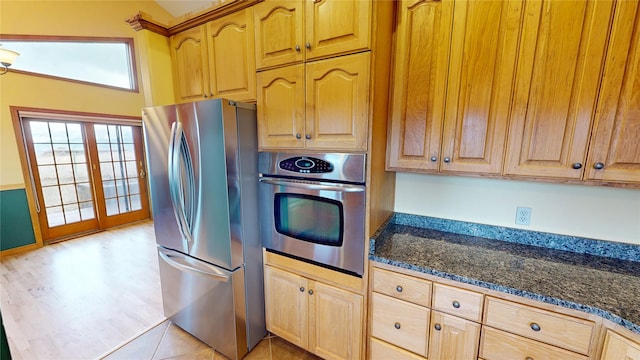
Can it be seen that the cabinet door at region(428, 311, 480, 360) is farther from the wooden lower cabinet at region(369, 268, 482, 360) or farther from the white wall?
the white wall

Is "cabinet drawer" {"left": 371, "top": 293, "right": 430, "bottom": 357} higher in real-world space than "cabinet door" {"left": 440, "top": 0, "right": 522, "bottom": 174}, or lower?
lower

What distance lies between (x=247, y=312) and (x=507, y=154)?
184 centimetres

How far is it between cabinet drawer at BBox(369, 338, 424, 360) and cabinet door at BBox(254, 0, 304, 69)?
1.70 metres

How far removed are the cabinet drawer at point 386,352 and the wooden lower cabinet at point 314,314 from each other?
0.08 metres

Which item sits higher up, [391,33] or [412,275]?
[391,33]

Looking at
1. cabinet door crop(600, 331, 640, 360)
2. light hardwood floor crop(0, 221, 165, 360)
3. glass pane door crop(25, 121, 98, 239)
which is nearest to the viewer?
cabinet door crop(600, 331, 640, 360)

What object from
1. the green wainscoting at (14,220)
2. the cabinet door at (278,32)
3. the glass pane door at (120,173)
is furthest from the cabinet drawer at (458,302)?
the glass pane door at (120,173)

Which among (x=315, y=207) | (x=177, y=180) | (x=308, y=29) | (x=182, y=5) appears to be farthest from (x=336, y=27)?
(x=182, y=5)

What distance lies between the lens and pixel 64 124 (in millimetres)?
3719

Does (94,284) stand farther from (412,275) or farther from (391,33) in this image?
(391,33)

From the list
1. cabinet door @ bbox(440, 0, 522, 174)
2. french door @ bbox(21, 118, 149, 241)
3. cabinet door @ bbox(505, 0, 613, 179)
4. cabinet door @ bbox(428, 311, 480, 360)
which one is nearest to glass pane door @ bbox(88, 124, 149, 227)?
french door @ bbox(21, 118, 149, 241)

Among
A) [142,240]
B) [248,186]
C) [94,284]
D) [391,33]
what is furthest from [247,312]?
[142,240]

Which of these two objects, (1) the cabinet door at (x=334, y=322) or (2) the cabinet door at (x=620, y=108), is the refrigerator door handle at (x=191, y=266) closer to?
(1) the cabinet door at (x=334, y=322)

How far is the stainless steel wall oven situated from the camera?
1307 mm
